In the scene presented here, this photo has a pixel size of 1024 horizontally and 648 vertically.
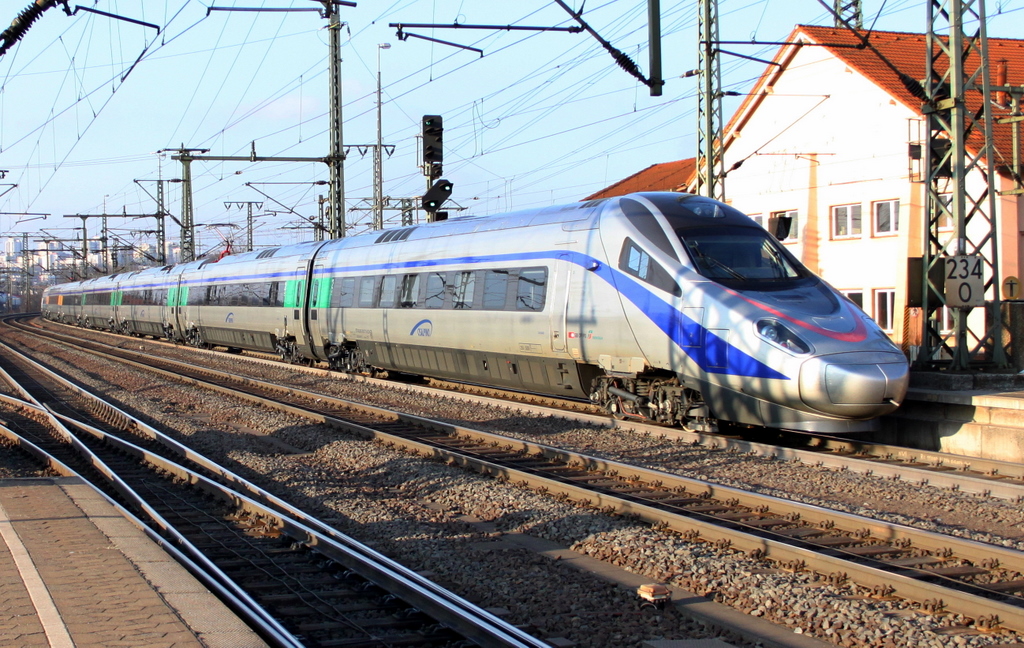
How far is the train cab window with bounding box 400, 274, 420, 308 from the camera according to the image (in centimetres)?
1761

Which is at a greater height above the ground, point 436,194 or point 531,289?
point 436,194

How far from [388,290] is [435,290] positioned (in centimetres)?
196

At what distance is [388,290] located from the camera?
734 inches

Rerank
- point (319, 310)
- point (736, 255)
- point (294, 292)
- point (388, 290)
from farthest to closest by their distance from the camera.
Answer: point (294, 292) → point (319, 310) → point (388, 290) → point (736, 255)

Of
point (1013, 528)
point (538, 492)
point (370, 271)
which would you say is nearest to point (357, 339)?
point (370, 271)

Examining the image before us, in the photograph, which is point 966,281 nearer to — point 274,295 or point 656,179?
point 274,295

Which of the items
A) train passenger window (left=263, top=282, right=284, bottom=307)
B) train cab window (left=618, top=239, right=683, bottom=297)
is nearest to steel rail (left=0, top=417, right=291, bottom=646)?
train cab window (left=618, top=239, right=683, bottom=297)

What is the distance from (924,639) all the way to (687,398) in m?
7.00

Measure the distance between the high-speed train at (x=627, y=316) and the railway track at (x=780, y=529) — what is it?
2.00m

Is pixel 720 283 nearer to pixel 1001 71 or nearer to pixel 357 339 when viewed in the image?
pixel 357 339

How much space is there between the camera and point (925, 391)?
1181 cm

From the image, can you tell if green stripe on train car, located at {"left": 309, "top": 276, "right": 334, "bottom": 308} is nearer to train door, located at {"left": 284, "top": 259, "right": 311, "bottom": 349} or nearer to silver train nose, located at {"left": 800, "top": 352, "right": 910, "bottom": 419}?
train door, located at {"left": 284, "top": 259, "right": 311, "bottom": 349}

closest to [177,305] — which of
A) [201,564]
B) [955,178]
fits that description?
[955,178]

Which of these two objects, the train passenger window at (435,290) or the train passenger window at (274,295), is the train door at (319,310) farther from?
the train passenger window at (435,290)
